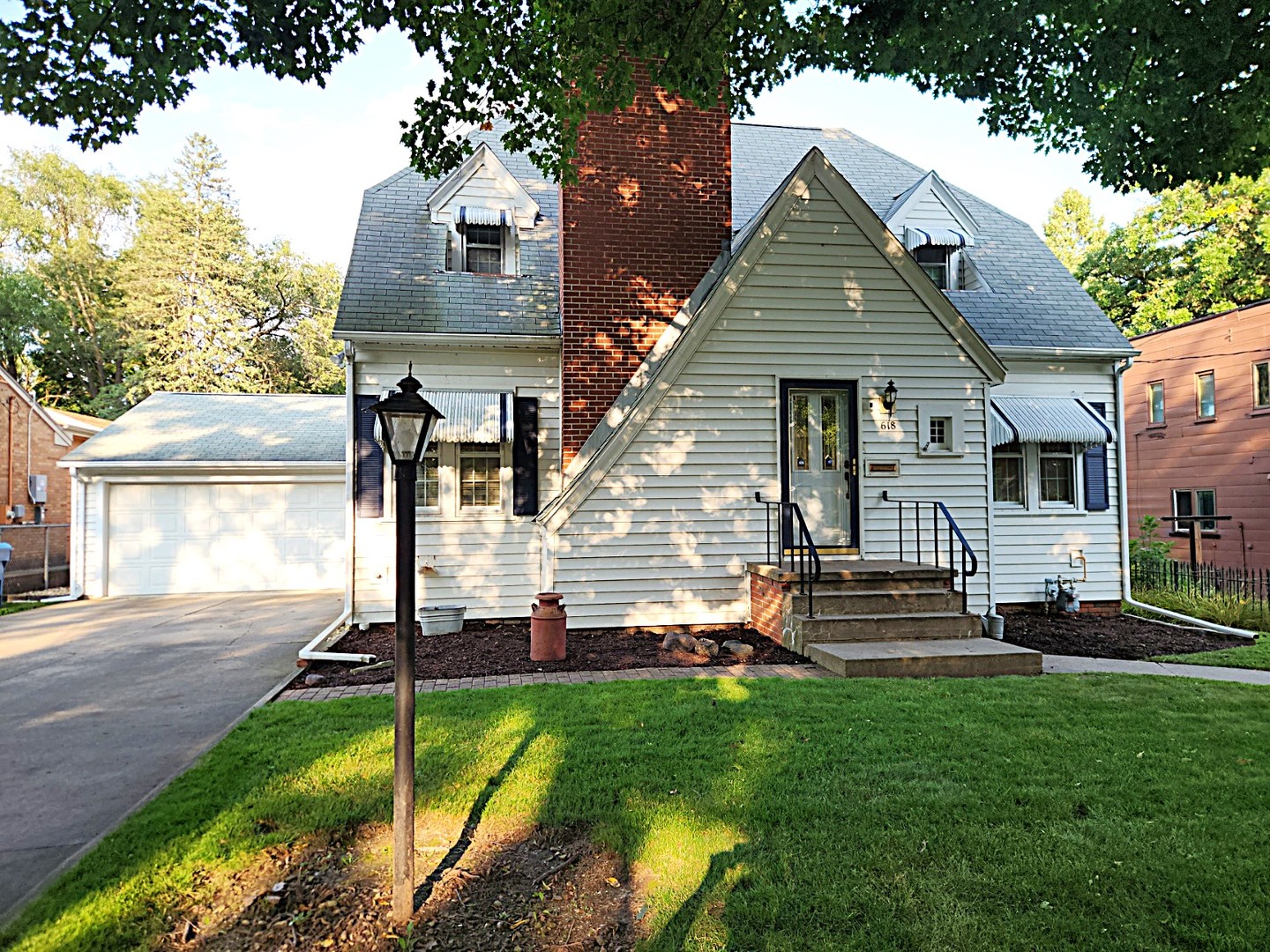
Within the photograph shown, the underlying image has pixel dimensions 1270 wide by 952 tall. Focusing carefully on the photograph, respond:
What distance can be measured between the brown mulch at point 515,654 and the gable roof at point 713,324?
5.10 feet

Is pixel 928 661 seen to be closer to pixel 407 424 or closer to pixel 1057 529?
pixel 407 424

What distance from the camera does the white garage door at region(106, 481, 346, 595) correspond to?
46.5ft

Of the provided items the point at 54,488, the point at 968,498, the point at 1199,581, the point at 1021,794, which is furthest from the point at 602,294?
the point at 54,488

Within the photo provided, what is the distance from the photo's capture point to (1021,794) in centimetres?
387

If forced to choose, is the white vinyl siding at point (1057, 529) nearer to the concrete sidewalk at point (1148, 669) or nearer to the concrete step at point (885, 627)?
the concrete sidewalk at point (1148, 669)

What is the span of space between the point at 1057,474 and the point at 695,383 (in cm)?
662

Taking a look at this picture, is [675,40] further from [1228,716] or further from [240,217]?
[240,217]

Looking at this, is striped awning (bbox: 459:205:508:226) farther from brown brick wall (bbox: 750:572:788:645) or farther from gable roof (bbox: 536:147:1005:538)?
brown brick wall (bbox: 750:572:788:645)

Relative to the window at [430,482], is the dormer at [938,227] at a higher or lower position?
higher

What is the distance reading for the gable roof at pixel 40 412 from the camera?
17.4m

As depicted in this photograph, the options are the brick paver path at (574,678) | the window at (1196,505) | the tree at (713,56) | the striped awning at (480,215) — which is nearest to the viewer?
the tree at (713,56)

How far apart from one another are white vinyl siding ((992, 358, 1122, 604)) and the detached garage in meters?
12.4

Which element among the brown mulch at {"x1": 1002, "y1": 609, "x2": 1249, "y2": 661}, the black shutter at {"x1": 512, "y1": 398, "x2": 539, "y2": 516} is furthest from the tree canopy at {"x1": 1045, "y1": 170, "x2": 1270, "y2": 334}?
the black shutter at {"x1": 512, "y1": 398, "x2": 539, "y2": 516}

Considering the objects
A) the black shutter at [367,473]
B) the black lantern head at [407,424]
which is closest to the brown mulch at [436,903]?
the black lantern head at [407,424]
